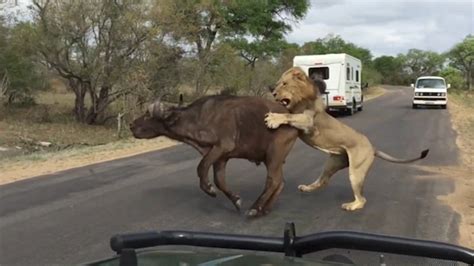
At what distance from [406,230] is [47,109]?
25.7 metres

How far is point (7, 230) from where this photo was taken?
25.8 feet

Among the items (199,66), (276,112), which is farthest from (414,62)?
(276,112)

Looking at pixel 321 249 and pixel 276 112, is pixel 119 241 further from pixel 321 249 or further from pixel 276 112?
pixel 276 112

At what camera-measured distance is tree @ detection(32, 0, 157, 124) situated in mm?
24781

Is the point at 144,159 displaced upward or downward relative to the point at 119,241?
downward

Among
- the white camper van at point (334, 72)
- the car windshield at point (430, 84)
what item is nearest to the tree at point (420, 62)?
the car windshield at point (430, 84)

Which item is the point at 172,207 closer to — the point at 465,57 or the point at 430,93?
the point at 430,93

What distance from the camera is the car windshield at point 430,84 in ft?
132

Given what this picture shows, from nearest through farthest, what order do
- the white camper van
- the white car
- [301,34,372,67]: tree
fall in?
1. the white camper van
2. the white car
3. [301,34,372,67]: tree

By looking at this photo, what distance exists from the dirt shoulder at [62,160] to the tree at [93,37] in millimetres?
7808

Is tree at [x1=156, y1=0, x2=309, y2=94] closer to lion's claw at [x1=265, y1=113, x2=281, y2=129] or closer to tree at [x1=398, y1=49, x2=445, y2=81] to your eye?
lion's claw at [x1=265, y1=113, x2=281, y2=129]

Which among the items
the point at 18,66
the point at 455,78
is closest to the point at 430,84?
the point at 18,66

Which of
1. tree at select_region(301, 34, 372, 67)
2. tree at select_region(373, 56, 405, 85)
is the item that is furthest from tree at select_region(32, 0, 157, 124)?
tree at select_region(373, 56, 405, 85)

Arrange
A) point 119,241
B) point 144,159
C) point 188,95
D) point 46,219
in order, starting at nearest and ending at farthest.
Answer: point 119,241, point 46,219, point 144,159, point 188,95
